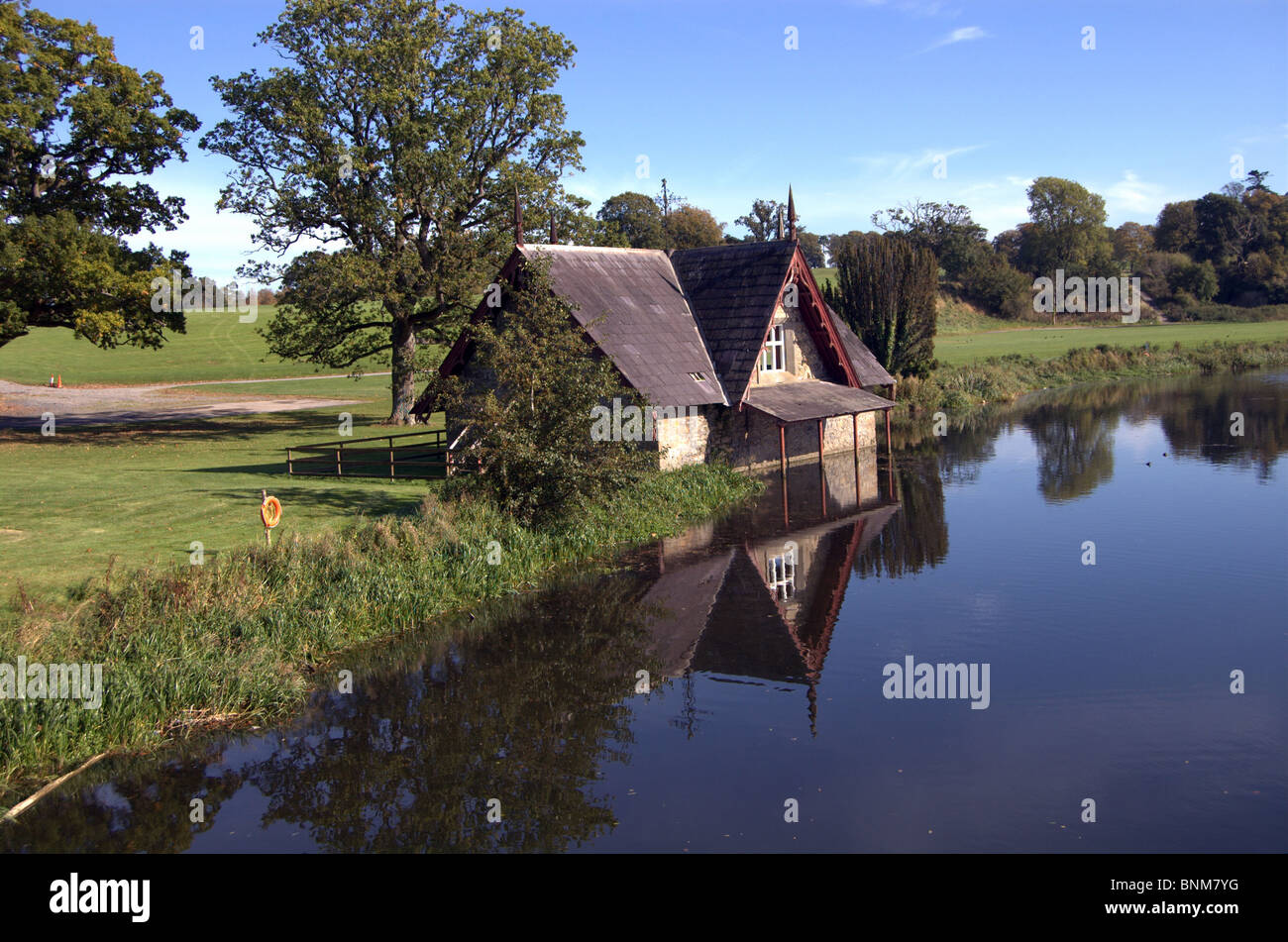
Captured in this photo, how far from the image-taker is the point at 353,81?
1500 inches

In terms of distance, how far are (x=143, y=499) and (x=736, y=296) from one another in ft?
60.1

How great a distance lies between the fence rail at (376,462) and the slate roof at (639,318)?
17.7 feet

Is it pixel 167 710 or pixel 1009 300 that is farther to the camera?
pixel 1009 300

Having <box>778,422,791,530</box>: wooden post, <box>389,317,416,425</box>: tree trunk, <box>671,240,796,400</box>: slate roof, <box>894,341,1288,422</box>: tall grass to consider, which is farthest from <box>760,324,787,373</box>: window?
<box>894,341,1288,422</box>: tall grass

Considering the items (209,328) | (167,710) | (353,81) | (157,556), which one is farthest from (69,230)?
(209,328)

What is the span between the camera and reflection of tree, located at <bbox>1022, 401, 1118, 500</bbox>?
96.5 ft

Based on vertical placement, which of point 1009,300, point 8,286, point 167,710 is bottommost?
point 167,710

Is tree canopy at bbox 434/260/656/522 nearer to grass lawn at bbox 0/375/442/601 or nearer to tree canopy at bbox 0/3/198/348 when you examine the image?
grass lawn at bbox 0/375/442/601

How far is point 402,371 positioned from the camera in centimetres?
4069

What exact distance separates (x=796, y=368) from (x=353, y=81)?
65.2 ft

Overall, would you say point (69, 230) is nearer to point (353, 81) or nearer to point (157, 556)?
point (353, 81)

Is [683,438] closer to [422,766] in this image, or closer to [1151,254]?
[422,766]

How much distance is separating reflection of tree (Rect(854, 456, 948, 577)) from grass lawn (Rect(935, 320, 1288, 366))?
3478 centimetres

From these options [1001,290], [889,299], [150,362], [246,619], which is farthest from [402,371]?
[1001,290]
